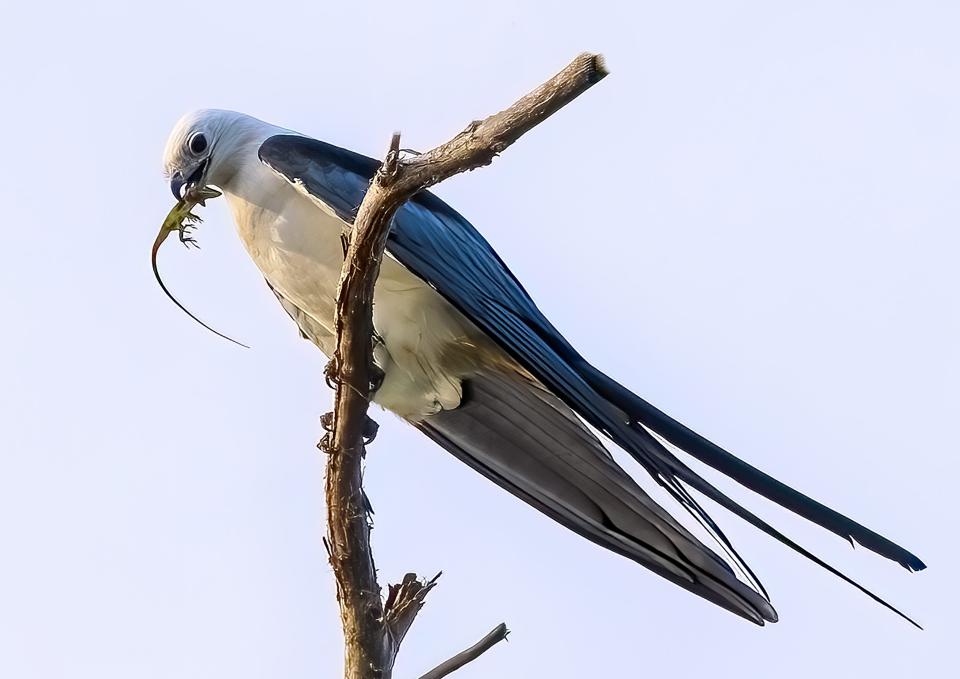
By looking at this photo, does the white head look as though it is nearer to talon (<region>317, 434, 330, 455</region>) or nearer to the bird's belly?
the bird's belly

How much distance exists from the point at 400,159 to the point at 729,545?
62.4 inches

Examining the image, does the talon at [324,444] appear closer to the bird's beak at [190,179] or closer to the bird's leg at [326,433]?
the bird's leg at [326,433]

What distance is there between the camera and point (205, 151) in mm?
5473

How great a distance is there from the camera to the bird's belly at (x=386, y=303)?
5.08m

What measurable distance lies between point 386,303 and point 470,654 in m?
1.54

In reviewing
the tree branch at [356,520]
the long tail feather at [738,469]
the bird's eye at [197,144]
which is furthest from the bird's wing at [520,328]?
the tree branch at [356,520]

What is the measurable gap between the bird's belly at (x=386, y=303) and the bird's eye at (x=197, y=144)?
33 cm

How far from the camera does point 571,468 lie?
5320 mm

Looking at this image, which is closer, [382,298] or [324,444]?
[324,444]

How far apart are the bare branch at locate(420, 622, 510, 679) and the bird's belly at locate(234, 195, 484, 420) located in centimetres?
136

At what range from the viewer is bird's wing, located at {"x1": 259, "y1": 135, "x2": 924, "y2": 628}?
13.8 ft

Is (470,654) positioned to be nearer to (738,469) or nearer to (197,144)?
(738,469)

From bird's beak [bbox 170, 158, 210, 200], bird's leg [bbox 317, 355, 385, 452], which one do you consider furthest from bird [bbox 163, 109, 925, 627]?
bird's leg [bbox 317, 355, 385, 452]

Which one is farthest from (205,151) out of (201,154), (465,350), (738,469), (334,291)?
(738,469)
